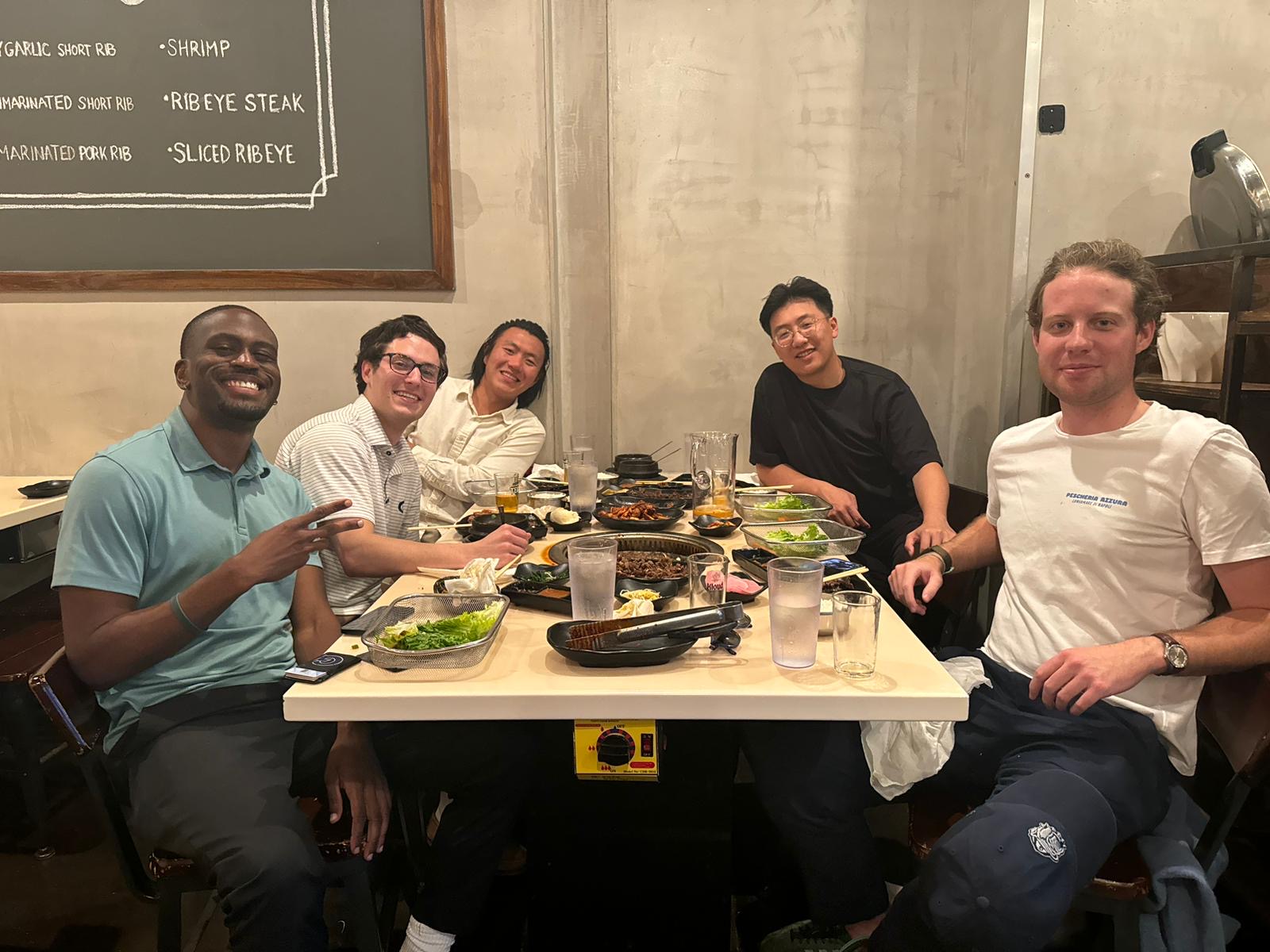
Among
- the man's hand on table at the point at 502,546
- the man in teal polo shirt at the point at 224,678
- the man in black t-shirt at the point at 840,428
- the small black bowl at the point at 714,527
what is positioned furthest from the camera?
the man in black t-shirt at the point at 840,428

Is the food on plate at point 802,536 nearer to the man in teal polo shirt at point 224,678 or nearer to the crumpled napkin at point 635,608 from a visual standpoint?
the crumpled napkin at point 635,608

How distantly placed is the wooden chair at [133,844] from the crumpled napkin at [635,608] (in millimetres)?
604

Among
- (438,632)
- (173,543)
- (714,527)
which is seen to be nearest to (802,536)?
(714,527)

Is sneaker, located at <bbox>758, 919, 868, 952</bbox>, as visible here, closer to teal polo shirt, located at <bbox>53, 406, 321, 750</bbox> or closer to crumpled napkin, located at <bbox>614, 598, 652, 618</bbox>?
crumpled napkin, located at <bbox>614, 598, 652, 618</bbox>

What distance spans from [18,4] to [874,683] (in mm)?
3819

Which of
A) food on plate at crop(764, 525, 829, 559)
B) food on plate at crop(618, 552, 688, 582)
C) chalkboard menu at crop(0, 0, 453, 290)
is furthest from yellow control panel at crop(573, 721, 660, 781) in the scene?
chalkboard menu at crop(0, 0, 453, 290)

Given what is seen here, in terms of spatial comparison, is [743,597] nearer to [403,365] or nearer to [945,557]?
[945,557]

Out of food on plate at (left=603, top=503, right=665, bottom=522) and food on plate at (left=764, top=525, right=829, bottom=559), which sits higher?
food on plate at (left=764, top=525, right=829, bottom=559)

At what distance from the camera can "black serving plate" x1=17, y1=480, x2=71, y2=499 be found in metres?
2.75

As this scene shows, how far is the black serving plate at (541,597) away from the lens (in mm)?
1448

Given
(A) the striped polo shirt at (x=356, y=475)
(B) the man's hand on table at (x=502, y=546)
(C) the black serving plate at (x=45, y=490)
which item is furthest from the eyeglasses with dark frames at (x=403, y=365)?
(C) the black serving plate at (x=45, y=490)

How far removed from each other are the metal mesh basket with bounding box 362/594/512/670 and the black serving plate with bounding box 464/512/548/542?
53cm

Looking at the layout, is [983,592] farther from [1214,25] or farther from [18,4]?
[18,4]

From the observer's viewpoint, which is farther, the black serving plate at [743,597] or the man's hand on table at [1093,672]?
the black serving plate at [743,597]
